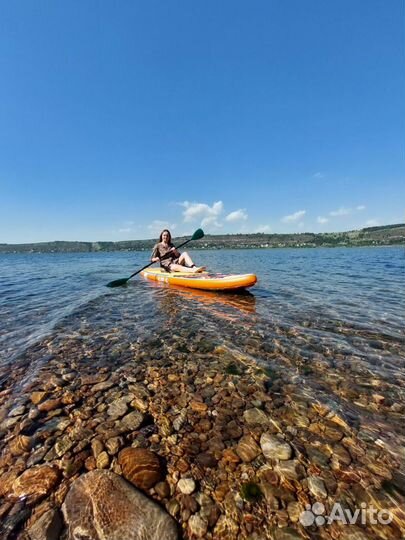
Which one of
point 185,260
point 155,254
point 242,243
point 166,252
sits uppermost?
point 166,252

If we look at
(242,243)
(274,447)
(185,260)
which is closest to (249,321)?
(274,447)

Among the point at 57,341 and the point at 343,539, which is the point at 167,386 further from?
the point at 57,341

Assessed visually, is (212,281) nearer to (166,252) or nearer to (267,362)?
(166,252)

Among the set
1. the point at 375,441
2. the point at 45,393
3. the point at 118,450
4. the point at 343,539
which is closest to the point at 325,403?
the point at 375,441

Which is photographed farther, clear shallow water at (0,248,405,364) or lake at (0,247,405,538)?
clear shallow water at (0,248,405,364)

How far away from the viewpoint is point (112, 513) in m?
2.50

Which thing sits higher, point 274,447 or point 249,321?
point 274,447

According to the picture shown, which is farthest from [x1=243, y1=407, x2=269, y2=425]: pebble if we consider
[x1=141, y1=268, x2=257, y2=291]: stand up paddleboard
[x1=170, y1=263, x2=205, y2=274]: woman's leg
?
[x1=170, y1=263, x2=205, y2=274]: woman's leg

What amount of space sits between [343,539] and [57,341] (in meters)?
7.37

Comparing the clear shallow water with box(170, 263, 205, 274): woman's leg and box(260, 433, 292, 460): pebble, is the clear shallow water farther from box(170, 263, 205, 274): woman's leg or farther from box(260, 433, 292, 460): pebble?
box(260, 433, 292, 460): pebble

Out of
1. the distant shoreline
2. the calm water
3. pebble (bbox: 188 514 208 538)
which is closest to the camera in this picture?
pebble (bbox: 188 514 208 538)

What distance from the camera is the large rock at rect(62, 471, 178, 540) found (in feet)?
7.72

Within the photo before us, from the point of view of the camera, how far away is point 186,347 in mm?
6730

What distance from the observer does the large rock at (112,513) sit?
2354 millimetres
